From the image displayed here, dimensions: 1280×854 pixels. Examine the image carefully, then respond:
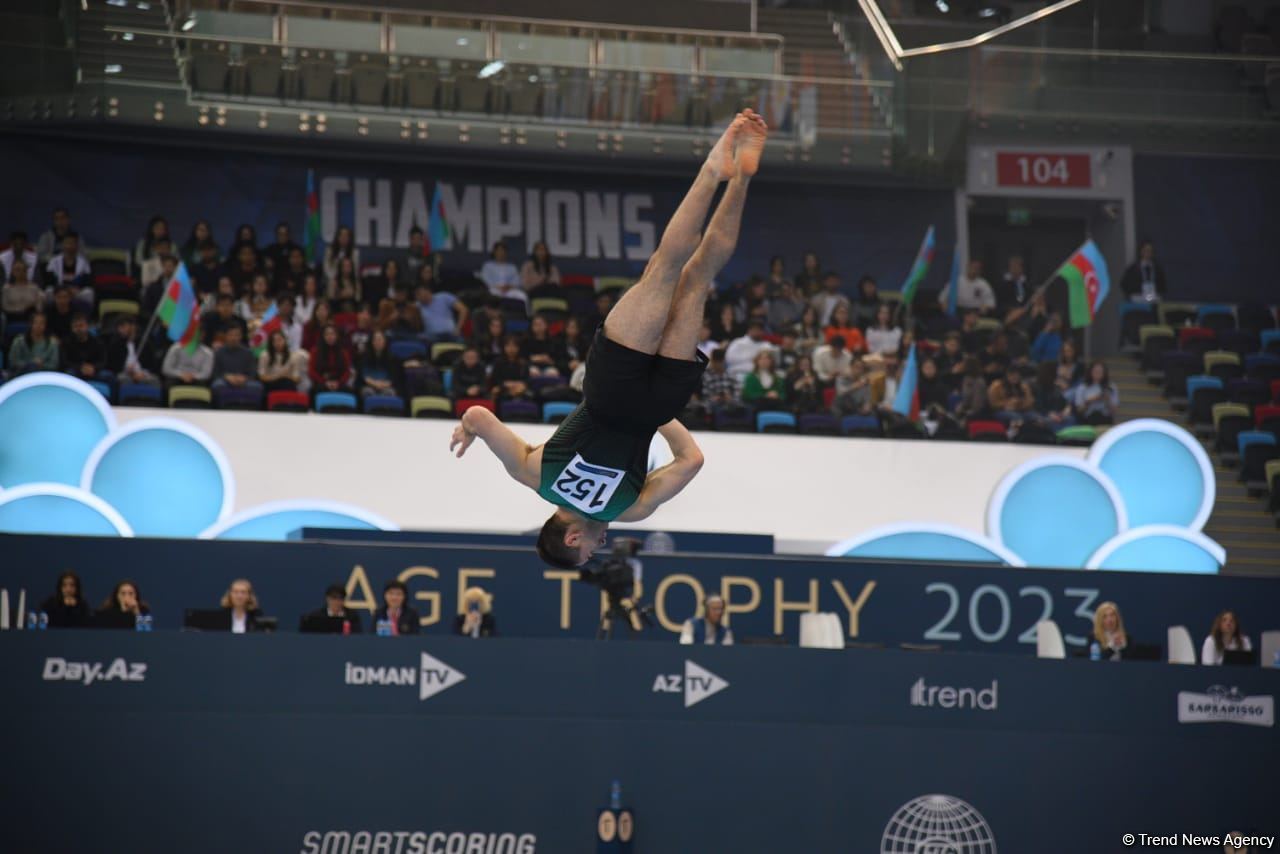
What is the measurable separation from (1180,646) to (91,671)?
8436mm

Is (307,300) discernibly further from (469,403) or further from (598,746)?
(598,746)

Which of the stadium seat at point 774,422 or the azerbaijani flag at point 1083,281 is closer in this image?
the stadium seat at point 774,422

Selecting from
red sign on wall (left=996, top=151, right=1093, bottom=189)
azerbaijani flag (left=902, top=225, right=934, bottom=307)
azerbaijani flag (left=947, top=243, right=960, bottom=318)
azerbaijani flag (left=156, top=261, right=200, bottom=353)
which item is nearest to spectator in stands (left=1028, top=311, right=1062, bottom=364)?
azerbaijani flag (left=947, top=243, right=960, bottom=318)

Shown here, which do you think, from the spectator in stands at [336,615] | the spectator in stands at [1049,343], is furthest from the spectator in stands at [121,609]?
the spectator in stands at [1049,343]

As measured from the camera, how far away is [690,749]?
36.6 feet

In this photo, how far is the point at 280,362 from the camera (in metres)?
16.0

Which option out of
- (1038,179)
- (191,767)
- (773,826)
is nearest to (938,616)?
(773,826)

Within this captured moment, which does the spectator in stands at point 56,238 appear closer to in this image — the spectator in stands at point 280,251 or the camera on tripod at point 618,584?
the spectator in stands at point 280,251

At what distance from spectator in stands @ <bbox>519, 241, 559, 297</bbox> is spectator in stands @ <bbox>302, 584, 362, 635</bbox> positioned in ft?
25.3

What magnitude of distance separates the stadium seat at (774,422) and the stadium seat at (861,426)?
56cm

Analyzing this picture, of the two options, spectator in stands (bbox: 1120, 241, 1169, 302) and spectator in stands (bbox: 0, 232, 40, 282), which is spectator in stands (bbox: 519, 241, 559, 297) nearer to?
spectator in stands (bbox: 0, 232, 40, 282)

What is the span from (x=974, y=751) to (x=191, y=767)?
5.65m

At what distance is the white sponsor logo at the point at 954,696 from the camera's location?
37.4 feet

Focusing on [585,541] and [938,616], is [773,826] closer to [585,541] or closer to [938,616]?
[938,616]
